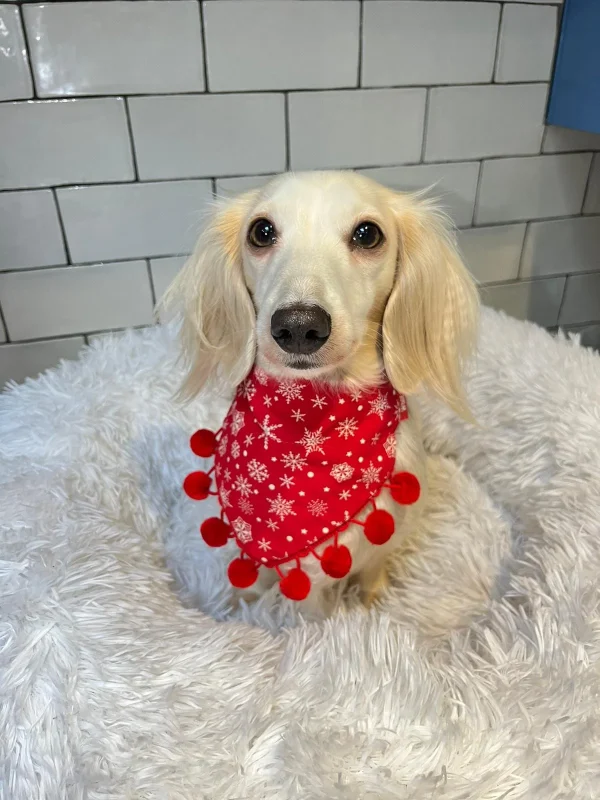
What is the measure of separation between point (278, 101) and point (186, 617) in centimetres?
91

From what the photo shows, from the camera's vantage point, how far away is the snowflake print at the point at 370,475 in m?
0.81

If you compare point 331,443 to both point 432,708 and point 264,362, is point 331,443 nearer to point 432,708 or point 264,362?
point 264,362

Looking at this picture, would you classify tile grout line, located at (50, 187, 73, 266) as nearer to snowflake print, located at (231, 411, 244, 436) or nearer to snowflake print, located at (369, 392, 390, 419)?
snowflake print, located at (231, 411, 244, 436)

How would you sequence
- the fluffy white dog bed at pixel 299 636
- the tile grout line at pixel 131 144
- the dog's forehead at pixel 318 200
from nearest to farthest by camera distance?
the fluffy white dog bed at pixel 299 636 → the dog's forehead at pixel 318 200 → the tile grout line at pixel 131 144

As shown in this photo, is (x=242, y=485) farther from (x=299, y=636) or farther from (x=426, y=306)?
(x=426, y=306)

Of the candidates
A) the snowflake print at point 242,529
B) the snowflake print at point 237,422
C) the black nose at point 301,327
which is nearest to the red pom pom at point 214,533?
the snowflake print at point 242,529

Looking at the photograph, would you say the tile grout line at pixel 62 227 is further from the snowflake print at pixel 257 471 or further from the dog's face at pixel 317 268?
the snowflake print at pixel 257 471

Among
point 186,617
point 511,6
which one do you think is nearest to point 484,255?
point 511,6

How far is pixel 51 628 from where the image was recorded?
677 mm

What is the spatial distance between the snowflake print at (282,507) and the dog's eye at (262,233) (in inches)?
12.6

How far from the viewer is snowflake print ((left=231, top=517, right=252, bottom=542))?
844 mm

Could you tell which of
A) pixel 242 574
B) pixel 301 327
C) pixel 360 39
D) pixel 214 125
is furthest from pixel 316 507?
pixel 360 39

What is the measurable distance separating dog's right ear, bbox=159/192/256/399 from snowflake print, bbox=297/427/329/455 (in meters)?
0.12

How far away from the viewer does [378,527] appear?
802 mm
